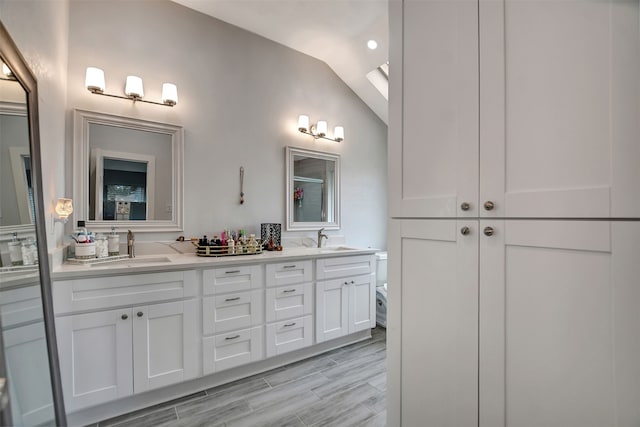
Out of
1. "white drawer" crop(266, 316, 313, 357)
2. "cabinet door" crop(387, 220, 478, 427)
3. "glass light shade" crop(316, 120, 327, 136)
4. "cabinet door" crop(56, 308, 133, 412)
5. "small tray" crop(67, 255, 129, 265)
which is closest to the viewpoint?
"cabinet door" crop(387, 220, 478, 427)

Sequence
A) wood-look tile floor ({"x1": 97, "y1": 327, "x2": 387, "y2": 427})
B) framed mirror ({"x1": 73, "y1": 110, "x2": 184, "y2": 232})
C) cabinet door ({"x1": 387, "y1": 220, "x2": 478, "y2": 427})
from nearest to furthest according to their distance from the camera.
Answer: cabinet door ({"x1": 387, "y1": 220, "x2": 478, "y2": 427})
wood-look tile floor ({"x1": 97, "y1": 327, "x2": 387, "y2": 427})
framed mirror ({"x1": 73, "y1": 110, "x2": 184, "y2": 232})

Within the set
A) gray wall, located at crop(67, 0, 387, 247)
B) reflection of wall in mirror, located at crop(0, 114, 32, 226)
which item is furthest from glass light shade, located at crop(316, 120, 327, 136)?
reflection of wall in mirror, located at crop(0, 114, 32, 226)

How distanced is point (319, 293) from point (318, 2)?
2.57 meters

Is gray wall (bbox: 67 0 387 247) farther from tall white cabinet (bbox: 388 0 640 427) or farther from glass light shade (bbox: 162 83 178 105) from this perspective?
tall white cabinet (bbox: 388 0 640 427)

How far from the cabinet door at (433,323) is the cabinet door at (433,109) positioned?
0.11 metres

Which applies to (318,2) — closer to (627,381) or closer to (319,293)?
(319,293)

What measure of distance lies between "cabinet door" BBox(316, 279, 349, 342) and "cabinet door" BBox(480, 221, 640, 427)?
1.66m

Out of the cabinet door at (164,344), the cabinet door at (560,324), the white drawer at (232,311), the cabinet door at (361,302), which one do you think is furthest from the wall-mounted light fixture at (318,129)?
the cabinet door at (560,324)

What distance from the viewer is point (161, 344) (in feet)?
6.18

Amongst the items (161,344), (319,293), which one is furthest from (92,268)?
(319,293)

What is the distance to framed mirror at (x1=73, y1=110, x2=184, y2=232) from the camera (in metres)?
2.17

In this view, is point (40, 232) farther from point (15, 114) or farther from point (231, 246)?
point (231, 246)

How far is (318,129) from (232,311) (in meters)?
2.12

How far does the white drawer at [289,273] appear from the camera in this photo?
2.33 meters
